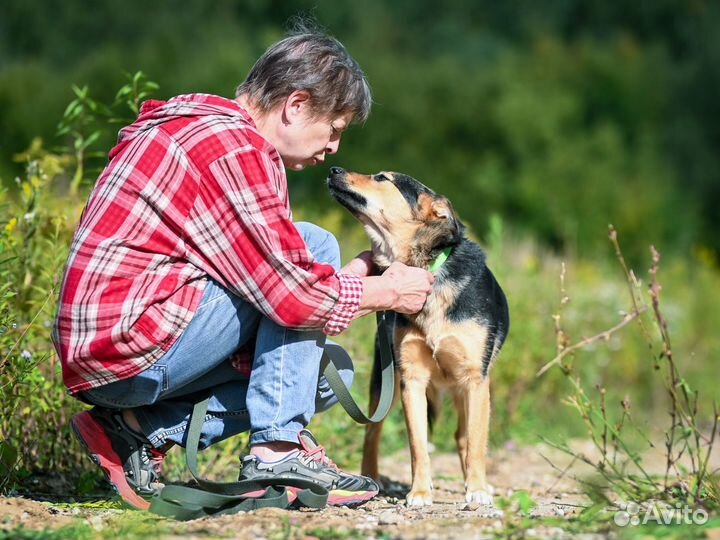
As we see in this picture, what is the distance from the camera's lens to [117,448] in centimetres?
365

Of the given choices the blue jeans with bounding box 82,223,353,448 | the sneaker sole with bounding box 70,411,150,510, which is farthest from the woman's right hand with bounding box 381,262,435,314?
the sneaker sole with bounding box 70,411,150,510

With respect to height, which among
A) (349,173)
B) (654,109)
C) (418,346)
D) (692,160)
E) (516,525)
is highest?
(654,109)

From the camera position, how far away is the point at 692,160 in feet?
66.6

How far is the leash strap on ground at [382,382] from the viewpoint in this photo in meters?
3.75

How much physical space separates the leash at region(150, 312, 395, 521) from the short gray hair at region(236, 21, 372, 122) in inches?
40.0

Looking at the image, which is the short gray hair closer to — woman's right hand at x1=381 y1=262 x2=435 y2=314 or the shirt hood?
the shirt hood

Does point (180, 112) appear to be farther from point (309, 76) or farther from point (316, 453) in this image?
point (316, 453)

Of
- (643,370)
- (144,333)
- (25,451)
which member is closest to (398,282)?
(144,333)

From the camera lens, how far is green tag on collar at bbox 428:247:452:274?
4.36 metres

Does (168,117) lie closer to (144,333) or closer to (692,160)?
(144,333)

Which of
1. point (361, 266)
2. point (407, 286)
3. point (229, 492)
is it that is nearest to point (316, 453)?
point (229, 492)

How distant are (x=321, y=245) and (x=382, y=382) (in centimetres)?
84

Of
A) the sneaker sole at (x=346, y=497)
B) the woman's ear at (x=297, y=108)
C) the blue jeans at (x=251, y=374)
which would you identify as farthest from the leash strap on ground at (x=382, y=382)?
the woman's ear at (x=297, y=108)

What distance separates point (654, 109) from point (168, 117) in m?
19.9
